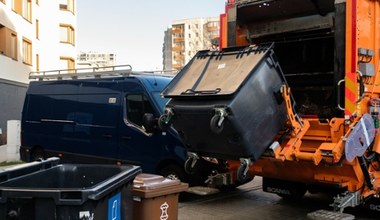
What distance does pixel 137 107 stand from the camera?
7.76 metres

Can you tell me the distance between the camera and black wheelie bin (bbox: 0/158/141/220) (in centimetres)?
295

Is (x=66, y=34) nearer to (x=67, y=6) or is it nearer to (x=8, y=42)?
(x=67, y=6)

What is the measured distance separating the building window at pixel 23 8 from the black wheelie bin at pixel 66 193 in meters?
20.2

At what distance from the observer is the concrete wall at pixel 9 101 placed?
19.9 m

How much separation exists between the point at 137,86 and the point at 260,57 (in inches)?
129

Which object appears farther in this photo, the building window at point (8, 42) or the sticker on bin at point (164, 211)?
the building window at point (8, 42)

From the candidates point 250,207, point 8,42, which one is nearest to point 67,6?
point 8,42

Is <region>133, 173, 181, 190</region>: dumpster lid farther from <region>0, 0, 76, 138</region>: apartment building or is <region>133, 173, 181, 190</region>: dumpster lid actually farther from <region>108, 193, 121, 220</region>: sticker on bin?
<region>0, 0, 76, 138</region>: apartment building

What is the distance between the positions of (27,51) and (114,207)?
23.4m

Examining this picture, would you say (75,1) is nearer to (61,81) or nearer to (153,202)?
(61,81)

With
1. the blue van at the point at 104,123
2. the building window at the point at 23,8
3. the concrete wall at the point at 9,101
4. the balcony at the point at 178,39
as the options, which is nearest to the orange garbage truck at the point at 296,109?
the blue van at the point at 104,123

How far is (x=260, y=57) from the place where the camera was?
194 inches

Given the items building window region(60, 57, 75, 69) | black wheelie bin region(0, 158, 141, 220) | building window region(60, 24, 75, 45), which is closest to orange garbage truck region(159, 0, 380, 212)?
black wheelie bin region(0, 158, 141, 220)

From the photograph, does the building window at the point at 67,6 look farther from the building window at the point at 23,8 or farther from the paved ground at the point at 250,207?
the paved ground at the point at 250,207
